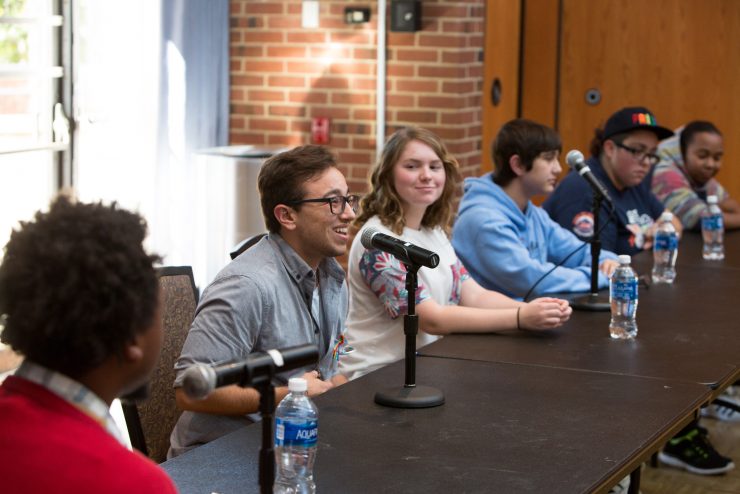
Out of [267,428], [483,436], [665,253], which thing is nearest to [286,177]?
[483,436]

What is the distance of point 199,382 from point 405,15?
404 cm

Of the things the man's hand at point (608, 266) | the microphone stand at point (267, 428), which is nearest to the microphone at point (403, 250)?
the microphone stand at point (267, 428)

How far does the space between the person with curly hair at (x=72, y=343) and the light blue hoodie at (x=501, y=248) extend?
7.59 ft

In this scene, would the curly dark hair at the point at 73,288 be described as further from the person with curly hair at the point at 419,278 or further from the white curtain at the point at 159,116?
the white curtain at the point at 159,116

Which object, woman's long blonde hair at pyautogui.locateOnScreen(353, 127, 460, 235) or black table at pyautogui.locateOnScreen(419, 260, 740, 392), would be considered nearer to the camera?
black table at pyautogui.locateOnScreen(419, 260, 740, 392)

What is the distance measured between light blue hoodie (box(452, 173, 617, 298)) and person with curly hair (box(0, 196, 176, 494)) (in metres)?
2.31

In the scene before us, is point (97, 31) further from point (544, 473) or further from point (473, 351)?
point (544, 473)

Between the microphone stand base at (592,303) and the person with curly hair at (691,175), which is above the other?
the person with curly hair at (691,175)

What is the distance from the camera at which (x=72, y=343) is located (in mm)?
1151

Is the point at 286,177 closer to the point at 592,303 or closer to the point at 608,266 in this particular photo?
the point at 592,303

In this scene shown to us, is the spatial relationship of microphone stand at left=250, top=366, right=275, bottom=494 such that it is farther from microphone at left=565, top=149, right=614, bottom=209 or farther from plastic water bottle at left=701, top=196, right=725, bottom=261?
plastic water bottle at left=701, top=196, right=725, bottom=261

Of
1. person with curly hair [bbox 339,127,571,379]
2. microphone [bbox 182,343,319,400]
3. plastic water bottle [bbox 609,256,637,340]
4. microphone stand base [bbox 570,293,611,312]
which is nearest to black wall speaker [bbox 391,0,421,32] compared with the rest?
person with curly hair [bbox 339,127,571,379]

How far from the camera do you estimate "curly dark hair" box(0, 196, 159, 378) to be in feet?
3.73

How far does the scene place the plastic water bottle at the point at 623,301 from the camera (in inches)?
113
